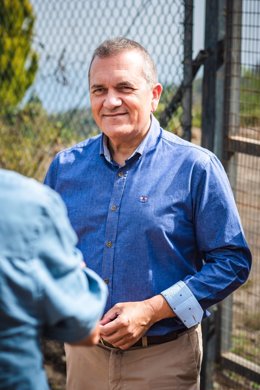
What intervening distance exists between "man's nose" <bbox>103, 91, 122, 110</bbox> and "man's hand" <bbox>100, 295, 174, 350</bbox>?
29.3 inches

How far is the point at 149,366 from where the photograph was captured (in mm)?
2787

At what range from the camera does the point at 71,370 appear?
300 cm

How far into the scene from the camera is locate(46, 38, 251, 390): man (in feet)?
8.86

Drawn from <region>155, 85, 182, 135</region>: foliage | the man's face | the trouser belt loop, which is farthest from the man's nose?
<region>155, 85, 182, 135</region>: foliage

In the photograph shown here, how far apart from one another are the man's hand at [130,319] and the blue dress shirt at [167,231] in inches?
2.2

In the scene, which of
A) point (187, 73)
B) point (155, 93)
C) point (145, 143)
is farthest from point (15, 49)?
point (145, 143)

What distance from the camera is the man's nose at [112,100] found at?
9.13 ft

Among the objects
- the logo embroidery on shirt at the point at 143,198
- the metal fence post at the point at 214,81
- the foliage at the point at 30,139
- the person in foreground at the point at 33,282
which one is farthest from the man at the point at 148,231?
the foliage at the point at 30,139

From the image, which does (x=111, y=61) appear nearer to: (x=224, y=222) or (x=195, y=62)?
(x=224, y=222)

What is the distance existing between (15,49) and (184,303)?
434 centimetres

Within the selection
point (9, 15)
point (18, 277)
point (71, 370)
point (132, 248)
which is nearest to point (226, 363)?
point (71, 370)

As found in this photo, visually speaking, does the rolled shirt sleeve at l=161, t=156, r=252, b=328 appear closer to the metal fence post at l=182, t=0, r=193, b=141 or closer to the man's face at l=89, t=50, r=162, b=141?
the man's face at l=89, t=50, r=162, b=141

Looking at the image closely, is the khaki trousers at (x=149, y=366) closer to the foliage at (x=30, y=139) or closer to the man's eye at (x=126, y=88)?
the man's eye at (x=126, y=88)

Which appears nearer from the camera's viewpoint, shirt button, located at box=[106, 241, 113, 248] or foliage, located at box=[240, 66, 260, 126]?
shirt button, located at box=[106, 241, 113, 248]
